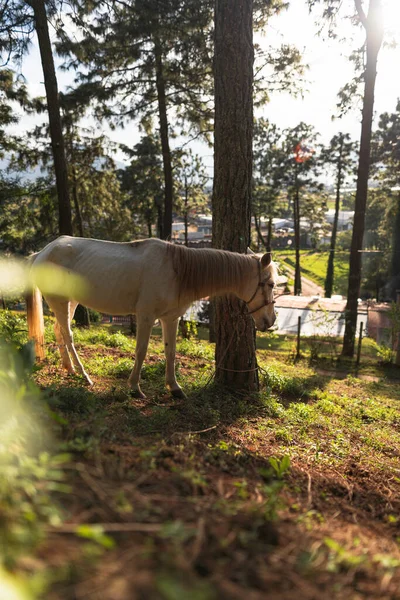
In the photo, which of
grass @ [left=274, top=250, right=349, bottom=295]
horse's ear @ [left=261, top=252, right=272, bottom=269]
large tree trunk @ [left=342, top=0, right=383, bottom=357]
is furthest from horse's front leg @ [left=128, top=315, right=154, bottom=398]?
grass @ [left=274, top=250, right=349, bottom=295]

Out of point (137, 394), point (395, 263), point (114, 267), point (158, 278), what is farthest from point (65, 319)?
point (395, 263)

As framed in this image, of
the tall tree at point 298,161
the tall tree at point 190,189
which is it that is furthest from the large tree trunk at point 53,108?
the tall tree at point 298,161

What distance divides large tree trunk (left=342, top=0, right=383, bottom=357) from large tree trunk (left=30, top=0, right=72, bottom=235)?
8.60 m

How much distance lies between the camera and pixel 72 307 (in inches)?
199

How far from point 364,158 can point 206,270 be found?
33.1 ft

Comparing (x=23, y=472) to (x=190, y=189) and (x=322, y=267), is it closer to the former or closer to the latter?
(x=190, y=189)

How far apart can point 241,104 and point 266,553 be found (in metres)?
4.70

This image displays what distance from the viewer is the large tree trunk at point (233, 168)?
15.2 feet

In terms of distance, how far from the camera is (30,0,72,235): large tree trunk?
29.1ft

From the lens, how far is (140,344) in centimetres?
434

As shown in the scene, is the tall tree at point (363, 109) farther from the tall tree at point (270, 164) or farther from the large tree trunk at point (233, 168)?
the tall tree at point (270, 164)

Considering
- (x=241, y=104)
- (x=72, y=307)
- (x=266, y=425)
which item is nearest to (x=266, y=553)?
(x=266, y=425)

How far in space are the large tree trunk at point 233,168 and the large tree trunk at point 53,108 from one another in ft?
20.7

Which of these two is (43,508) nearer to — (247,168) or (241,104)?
(247,168)
